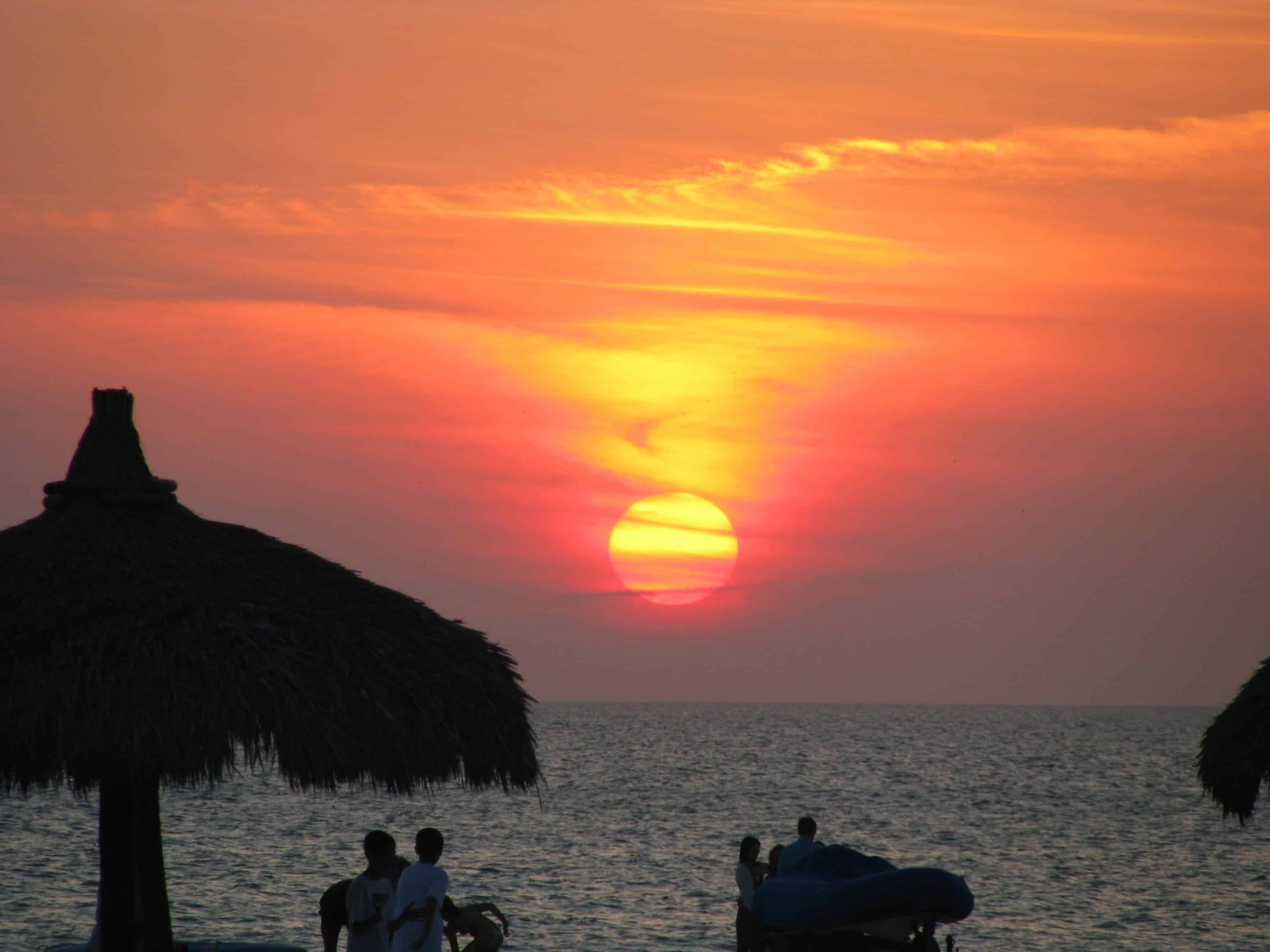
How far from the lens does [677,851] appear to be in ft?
165

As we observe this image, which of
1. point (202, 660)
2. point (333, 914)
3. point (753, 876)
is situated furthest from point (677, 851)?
point (202, 660)

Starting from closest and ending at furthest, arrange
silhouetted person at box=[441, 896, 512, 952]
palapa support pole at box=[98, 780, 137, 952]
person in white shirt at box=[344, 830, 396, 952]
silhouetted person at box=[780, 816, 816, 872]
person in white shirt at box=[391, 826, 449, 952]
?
person in white shirt at box=[391, 826, 449, 952], palapa support pole at box=[98, 780, 137, 952], person in white shirt at box=[344, 830, 396, 952], silhouetted person at box=[441, 896, 512, 952], silhouetted person at box=[780, 816, 816, 872]

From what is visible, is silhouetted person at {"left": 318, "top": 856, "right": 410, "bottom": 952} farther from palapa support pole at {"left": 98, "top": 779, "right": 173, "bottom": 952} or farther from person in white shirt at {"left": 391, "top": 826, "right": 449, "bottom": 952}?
palapa support pole at {"left": 98, "top": 779, "right": 173, "bottom": 952}

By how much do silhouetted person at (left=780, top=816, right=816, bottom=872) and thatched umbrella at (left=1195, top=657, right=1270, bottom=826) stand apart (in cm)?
416

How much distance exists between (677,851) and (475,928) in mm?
39704

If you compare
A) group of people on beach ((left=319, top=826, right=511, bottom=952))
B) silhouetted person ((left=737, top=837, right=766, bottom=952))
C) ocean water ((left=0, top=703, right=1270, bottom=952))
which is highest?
group of people on beach ((left=319, top=826, right=511, bottom=952))

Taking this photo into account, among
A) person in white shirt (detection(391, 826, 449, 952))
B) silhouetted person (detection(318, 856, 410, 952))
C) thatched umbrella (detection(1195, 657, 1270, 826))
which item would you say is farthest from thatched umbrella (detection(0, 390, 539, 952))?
thatched umbrella (detection(1195, 657, 1270, 826))

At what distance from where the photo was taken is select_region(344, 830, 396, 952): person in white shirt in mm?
10961

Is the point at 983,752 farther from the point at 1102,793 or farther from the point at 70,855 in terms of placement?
the point at 70,855

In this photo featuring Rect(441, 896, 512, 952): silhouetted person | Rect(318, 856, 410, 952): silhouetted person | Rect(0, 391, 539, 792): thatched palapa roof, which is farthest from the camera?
Rect(318, 856, 410, 952): silhouetted person

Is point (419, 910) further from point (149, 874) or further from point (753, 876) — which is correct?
point (753, 876)

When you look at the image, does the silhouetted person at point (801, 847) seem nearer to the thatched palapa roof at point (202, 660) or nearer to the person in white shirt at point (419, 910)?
the thatched palapa roof at point (202, 660)

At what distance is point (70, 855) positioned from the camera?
46.8m

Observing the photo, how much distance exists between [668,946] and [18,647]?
21719 millimetres
